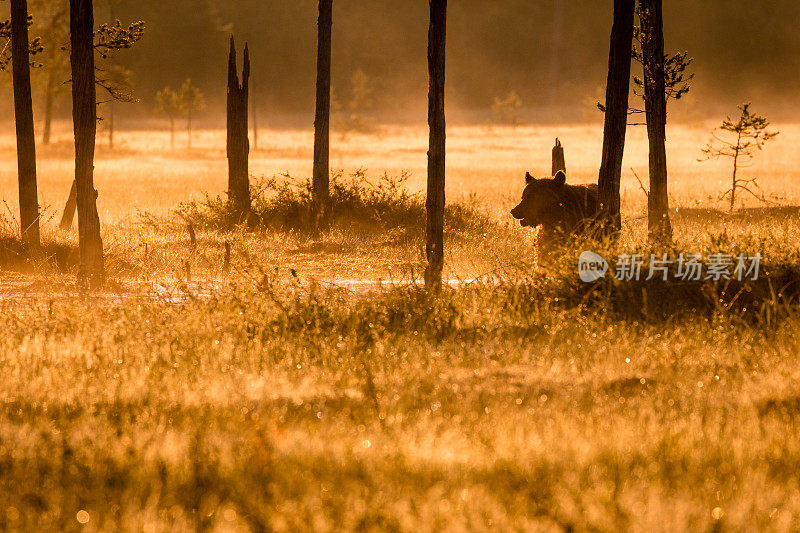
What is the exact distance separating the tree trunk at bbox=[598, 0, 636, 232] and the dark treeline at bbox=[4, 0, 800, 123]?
112260mm

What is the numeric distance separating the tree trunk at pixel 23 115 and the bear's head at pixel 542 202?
27.9 ft

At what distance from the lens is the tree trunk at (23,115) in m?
16.1

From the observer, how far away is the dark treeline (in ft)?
459

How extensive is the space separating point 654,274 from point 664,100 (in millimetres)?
9674

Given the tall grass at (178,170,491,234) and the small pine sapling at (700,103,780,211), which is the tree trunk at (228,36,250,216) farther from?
the small pine sapling at (700,103,780,211)

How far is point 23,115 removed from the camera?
1644 centimetres

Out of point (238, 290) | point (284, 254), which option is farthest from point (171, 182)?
point (238, 290)

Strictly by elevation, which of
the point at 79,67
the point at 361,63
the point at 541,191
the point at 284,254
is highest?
the point at 361,63

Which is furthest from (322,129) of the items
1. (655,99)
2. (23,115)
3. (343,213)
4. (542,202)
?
(542,202)

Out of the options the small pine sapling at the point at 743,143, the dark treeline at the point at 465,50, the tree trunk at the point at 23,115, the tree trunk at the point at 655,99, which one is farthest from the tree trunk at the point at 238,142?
the dark treeline at the point at 465,50

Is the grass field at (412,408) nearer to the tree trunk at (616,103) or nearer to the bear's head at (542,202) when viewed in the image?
the bear's head at (542,202)

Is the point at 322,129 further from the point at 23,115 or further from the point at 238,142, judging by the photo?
the point at 23,115

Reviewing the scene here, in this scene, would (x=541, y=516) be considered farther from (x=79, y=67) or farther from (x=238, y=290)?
(x=79, y=67)

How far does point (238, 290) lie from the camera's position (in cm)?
995
